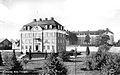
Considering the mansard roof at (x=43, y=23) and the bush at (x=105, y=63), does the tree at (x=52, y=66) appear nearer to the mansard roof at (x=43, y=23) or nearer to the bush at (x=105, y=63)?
the bush at (x=105, y=63)

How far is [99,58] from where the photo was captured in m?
31.8

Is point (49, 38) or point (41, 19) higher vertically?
point (41, 19)

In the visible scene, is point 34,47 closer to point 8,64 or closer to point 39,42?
point 39,42

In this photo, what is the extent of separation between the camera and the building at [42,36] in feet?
221

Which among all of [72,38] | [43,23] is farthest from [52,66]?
[72,38]

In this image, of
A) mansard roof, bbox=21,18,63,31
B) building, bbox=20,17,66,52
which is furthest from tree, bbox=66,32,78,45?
mansard roof, bbox=21,18,63,31

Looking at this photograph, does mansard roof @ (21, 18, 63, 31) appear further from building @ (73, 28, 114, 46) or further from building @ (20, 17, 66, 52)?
building @ (73, 28, 114, 46)

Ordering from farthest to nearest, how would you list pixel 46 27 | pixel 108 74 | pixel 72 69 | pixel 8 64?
pixel 46 27, pixel 72 69, pixel 8 64, pixel 108 74

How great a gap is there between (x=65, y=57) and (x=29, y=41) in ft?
93.5

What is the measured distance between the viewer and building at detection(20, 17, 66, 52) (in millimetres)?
67500

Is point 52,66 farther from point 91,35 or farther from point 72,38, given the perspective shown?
point 91,35

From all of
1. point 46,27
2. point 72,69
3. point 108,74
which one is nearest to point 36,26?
point 46,27

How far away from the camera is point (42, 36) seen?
6912 cm

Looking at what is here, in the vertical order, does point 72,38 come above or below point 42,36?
above
